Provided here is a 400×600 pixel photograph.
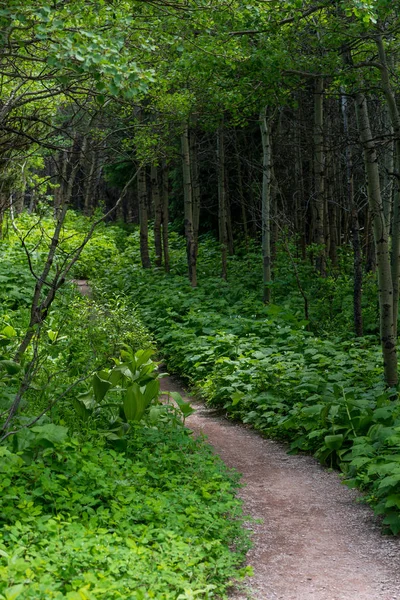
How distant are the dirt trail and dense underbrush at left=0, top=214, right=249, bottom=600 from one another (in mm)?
277

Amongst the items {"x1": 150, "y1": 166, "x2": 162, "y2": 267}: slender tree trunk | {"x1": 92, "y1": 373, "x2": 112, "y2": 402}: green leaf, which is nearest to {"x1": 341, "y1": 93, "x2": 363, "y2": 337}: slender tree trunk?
{"x1": 92, "y1": 373, "x2": 112, "y2": 402}: green leaf

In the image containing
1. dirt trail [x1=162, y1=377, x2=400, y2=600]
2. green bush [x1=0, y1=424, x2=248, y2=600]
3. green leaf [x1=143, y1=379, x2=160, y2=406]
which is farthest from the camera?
green leaf [x1=143, y1=379, x2=160, y2=406]


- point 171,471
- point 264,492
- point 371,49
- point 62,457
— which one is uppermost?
point 371,49

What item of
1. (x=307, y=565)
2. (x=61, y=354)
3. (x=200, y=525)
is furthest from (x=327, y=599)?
(x=61, y=354)

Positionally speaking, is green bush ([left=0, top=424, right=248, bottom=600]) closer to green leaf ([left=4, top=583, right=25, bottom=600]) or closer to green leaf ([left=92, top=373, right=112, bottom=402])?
green leaf ([left=4, top=583, right=25, bottom=600])

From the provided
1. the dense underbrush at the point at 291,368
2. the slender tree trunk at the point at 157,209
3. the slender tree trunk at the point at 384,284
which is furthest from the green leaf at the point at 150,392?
the slender tree trunk at the point at 157,209

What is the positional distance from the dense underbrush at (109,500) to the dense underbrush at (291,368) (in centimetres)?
133

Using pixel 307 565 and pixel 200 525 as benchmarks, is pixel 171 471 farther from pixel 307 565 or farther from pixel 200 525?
pixel 307 565

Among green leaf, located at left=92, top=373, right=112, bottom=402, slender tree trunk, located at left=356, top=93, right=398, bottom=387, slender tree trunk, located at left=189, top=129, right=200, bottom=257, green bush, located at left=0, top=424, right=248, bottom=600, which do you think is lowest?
green bush, located at left=0, top=424, right=248, bottom=600

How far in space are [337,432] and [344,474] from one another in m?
0.74

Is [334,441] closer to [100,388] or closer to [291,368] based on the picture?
[291,368]

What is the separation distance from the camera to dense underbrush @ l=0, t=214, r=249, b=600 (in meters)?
3.88

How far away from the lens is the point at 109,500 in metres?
4.98

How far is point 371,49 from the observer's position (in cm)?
986
